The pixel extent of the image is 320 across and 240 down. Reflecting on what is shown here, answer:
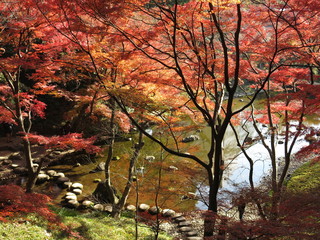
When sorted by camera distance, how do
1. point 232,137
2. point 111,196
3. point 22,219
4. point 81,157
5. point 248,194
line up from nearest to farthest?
point 248,194 → point 22,219 → point 111,196 → point 81,157 → point 232,137

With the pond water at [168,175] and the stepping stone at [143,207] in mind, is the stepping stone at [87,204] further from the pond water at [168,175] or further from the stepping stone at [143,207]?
the stepping stone at [143,207]

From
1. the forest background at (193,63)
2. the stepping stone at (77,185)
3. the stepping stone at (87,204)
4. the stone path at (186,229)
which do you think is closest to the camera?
the forest background at (193,63)

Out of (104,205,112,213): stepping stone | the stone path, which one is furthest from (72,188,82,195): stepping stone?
the stone path

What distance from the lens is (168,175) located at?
12766 mm

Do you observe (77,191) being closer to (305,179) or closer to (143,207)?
(143,207)

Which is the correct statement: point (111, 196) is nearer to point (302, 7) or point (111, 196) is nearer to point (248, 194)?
point (248, 194)

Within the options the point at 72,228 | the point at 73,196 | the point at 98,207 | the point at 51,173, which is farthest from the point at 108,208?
the point at 51,173

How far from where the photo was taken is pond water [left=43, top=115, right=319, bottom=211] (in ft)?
30.1

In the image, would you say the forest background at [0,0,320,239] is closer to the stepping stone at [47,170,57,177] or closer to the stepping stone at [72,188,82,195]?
the stepping stone at [72,188,82,195]

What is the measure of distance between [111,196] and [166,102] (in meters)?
3.53

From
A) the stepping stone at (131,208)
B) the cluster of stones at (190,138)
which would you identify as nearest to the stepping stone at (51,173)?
the stepping stone at (131,208)

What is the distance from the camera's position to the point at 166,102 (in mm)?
8352

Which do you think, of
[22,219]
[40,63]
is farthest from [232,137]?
[22,219]

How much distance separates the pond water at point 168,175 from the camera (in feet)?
30.1
